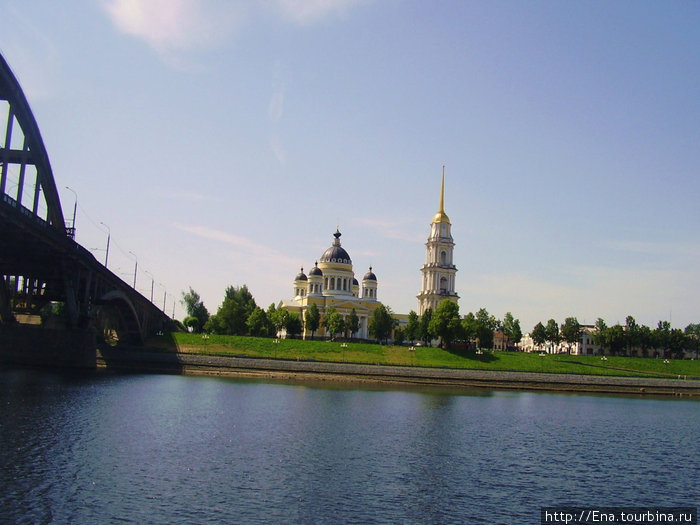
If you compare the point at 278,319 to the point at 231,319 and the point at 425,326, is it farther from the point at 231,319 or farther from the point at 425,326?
the point at 425,326

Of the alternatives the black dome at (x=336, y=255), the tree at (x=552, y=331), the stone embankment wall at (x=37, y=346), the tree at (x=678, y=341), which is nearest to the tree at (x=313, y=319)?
the black dome at (x=336, y=255)

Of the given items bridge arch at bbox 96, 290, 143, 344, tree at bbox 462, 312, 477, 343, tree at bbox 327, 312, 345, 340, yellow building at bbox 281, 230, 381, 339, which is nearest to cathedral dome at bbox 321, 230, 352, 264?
yellow building at bbox 281, 230, 381, 339

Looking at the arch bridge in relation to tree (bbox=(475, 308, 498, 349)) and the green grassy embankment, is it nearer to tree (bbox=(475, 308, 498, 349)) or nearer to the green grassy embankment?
the green grassy embankment

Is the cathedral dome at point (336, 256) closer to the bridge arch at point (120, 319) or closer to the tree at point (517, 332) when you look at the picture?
the tree at point (517, 332)

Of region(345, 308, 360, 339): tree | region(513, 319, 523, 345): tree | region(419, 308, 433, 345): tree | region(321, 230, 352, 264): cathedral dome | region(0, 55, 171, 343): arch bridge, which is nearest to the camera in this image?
region(0, 55, 171, 343): arch bridge

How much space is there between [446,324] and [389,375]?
27.6 m

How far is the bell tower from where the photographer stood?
5389 inches

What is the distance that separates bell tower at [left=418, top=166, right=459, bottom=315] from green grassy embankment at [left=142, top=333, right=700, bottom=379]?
91.4ft

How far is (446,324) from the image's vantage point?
11019cm

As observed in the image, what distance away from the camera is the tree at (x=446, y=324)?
4313 inches

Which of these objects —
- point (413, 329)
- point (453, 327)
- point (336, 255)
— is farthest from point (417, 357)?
point (336, 255)

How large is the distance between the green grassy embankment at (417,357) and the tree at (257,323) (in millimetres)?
20514

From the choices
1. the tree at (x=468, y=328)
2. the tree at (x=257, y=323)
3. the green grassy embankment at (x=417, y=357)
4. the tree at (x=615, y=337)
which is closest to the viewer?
the green grassy embankment at (x=417, y=357)

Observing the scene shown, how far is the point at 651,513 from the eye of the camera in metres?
27.0
